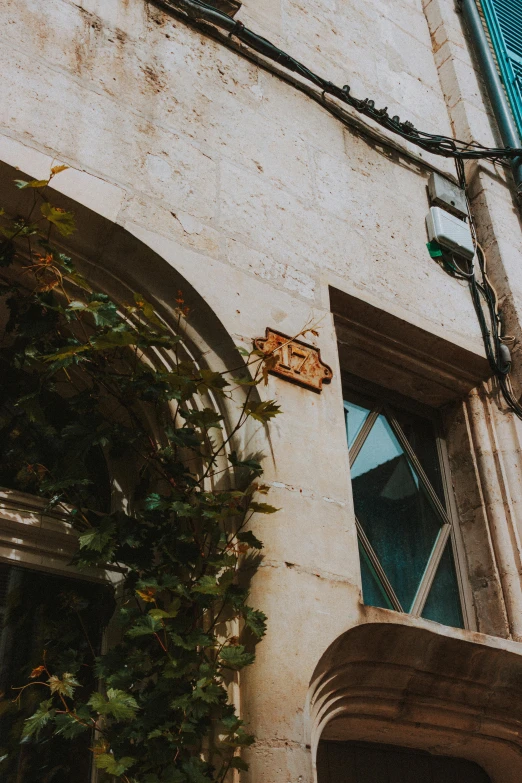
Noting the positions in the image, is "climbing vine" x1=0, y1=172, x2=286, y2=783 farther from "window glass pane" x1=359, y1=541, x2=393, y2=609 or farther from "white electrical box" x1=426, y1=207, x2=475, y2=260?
"white electrical box" x1=426, y1=207, x2=475, y2=260

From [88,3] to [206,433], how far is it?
1.75 meters

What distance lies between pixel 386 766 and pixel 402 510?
36.2 inches

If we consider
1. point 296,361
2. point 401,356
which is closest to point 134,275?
point 296,361

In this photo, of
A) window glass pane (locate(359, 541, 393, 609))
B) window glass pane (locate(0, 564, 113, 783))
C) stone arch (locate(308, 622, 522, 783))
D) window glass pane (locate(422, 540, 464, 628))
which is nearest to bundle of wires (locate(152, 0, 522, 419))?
window glass pane (locate(422, 540, 464, 628))

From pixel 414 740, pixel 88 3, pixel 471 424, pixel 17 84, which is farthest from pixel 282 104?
pixel 414 740

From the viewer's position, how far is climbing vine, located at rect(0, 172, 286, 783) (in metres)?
2.09

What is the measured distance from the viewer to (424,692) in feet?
8.96

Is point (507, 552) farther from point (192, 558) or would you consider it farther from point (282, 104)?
point (282, 104)

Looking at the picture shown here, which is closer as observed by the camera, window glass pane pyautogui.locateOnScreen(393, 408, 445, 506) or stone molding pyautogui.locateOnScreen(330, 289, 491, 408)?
stone molding pyautogui.locateOnScreen(330, 289, 491, 408)

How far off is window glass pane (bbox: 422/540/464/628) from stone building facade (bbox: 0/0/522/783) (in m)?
0.01

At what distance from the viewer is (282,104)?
359 centimetres

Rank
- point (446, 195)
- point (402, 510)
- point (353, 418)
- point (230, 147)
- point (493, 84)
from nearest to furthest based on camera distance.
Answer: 1. point (230, 147)
2. point (402, 510)
3. point (353, 418)
4. point (446, 195)
5. point (493, 84)

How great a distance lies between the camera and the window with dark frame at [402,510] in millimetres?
3160

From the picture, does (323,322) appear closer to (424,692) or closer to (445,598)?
(445,598)
